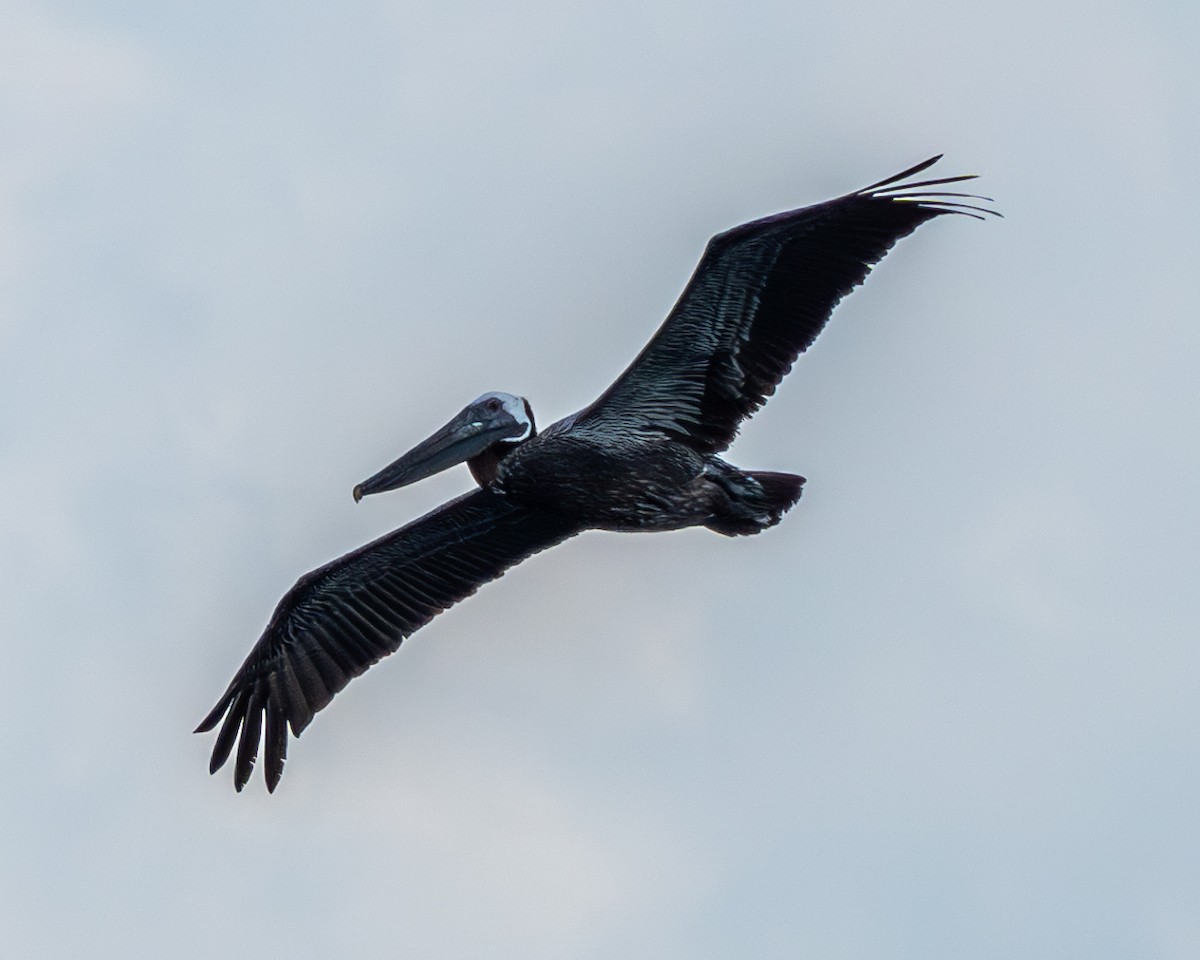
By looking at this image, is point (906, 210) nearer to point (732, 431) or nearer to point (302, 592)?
point (732, 431)

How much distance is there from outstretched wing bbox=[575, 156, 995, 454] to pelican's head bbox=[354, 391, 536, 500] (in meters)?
0.92

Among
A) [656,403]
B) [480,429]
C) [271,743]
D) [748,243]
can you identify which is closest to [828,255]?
[748,243]

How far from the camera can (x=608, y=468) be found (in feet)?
52.1

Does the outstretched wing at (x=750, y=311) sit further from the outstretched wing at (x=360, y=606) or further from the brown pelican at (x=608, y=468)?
the outstretched wing at (x=360, y=606)

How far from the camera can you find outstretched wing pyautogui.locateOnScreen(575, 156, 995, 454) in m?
15.1

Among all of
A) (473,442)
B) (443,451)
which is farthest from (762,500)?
(443,451)

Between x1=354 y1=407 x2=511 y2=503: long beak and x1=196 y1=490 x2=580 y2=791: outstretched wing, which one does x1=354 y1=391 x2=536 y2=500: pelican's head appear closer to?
x1=354 y1=407 x2=511 y2=503: long beak

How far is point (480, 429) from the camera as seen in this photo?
55.0 ft

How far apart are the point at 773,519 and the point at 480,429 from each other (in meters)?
2.34

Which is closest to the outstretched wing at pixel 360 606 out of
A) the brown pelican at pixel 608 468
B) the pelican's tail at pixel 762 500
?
the brown pelican at pixel 608 468

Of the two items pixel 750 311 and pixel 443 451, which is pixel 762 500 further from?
pixel 443 451

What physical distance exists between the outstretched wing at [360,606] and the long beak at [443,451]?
0.33m

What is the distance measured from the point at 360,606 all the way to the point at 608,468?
99.1 inches

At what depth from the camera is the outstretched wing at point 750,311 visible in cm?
1511
